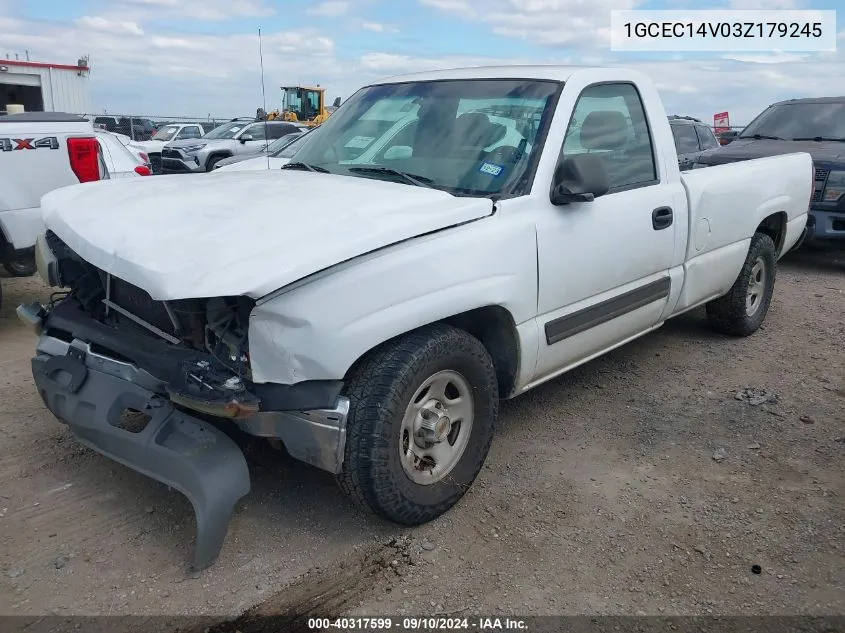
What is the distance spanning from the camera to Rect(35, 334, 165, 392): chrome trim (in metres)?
2.96

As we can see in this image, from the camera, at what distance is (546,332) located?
3.51 metres

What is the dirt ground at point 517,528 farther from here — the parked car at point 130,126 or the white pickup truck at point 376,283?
the parked car at point 130,126

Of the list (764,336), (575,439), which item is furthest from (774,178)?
(575,439)

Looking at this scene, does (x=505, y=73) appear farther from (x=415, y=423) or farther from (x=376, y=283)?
(x=415, y=423)

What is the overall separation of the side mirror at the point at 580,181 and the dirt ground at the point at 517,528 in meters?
1.35

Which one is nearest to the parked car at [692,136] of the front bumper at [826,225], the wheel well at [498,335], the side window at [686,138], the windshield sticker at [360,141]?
the side window at [686,138]

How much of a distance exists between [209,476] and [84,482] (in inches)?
40.7

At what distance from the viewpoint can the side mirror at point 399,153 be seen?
12.2ft

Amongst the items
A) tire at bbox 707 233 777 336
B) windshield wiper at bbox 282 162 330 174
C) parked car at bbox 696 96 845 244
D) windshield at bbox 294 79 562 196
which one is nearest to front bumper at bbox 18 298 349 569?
windshield at bbox 294 79 562 196

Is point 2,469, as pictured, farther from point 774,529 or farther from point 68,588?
point 774,529

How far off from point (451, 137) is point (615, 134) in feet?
3.35

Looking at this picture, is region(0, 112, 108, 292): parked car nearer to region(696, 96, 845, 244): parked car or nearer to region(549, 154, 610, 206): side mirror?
region(549, 154, 610, 206): side mirror

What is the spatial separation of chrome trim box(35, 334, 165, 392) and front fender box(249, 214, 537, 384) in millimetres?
594

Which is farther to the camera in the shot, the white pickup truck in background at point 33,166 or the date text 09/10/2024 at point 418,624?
the white pickup truck in background at point 33,166
